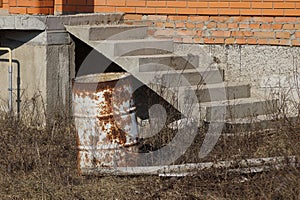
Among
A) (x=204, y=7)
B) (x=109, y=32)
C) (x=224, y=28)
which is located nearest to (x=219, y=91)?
(x=224, y=28)

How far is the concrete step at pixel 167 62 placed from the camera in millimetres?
7894

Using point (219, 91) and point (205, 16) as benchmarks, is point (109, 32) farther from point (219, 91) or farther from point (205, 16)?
point (219, 91)

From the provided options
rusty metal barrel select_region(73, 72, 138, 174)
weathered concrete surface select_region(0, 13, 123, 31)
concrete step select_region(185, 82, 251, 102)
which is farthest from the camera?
weathered concrete surface select_region(0, 13, 123, 31)

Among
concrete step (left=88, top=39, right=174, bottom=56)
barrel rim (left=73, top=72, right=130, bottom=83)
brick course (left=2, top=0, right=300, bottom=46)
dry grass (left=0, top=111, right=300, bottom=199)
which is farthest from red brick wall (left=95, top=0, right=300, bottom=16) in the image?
barrel rim (left=73, top=72, right=130, bottom=83)

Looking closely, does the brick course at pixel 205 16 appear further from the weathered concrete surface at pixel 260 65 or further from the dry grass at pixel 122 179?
the dry grass at pixel 122 179

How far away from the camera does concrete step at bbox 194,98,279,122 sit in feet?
24.2

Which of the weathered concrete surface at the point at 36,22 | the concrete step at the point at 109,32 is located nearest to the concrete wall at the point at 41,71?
the weathered concrete surface at the point at 36,22

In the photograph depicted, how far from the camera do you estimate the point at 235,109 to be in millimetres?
7613

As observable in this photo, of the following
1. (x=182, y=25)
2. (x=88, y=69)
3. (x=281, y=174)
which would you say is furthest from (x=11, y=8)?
(x=281, y=174)

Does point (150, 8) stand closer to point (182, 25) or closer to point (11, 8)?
point (182, 25)

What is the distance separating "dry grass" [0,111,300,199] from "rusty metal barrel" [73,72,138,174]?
0.60ft

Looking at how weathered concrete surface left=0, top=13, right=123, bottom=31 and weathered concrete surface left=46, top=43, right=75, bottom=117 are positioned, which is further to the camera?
weathered concrete surface left=46, top=43, right=75, bottom=117

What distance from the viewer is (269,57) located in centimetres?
838

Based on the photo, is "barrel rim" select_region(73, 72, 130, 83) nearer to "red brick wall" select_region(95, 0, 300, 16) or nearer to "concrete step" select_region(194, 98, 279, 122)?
"concrete step" select_region(194, 98, 279, 122)
